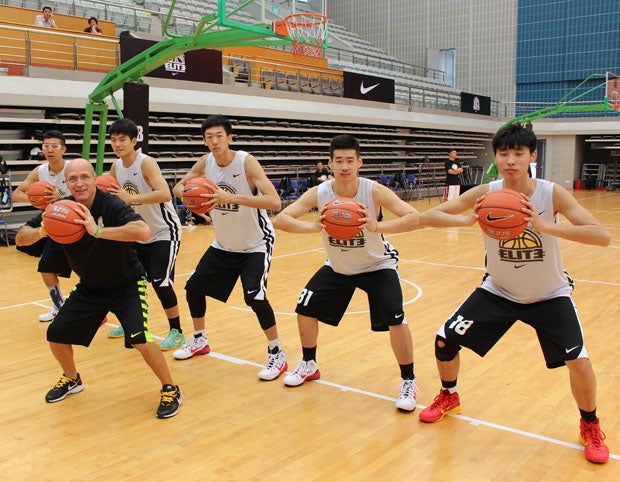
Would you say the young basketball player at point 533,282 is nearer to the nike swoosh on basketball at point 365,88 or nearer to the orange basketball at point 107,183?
the orange basketball at point 107,183

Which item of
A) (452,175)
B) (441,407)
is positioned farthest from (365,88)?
(441,407)

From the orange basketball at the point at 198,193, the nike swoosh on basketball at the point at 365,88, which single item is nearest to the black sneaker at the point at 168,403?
the orange basketball at the point at 198,193

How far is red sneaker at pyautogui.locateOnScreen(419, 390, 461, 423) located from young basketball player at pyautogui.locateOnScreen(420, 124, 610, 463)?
324mm

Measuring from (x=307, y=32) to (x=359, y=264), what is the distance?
6.56 metres

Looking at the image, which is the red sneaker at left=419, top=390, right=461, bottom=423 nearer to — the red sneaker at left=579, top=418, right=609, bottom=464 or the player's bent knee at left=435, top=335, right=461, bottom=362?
the player's bent knee at left=435, top=335, right=461, bottom=362

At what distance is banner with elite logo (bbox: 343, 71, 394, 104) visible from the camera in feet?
57.7

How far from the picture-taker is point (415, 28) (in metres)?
26.6

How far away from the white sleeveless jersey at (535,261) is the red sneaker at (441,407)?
28.2 inches

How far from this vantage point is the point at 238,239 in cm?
422

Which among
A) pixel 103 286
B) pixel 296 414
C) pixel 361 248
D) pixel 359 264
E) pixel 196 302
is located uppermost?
pixel 361 248

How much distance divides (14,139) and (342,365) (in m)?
8.94

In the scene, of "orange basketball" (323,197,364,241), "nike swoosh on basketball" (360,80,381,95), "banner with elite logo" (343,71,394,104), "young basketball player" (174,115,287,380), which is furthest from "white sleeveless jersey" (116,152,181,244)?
"nike swoosh on basketball" (360,80,381,95)

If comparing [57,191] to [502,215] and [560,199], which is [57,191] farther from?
[560,199]

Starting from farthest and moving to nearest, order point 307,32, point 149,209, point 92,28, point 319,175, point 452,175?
1. point 319,175
2. point 452,175
3. point 92,28
4. point 307,32
5. point 149,209
